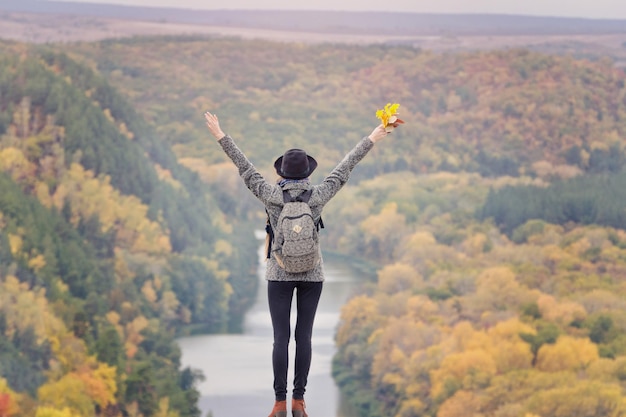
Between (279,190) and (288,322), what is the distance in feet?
3.07

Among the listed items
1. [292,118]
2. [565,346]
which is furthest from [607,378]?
[292,118]

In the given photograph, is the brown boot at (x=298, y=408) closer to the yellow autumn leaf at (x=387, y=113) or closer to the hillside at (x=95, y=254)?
the yellow autumn leaf at (x=387, y=113)

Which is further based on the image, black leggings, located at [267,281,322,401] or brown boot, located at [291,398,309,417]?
brown boot, located at [291,398,309,417]

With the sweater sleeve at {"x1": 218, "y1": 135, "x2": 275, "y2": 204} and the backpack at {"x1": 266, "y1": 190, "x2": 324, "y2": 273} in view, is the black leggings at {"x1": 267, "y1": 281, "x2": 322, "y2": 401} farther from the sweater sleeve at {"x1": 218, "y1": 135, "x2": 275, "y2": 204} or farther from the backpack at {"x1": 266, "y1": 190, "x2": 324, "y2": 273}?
the sweater sleeve at {"x1": 218, "y1": 135, "x2": 275, "y2": 204}

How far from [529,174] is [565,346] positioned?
52.8 m

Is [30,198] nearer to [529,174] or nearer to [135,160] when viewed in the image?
[135,160]

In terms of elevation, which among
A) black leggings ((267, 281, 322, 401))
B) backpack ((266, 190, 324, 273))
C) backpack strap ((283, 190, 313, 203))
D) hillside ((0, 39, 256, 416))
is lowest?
black leggings ((267, 281, 322, 401))

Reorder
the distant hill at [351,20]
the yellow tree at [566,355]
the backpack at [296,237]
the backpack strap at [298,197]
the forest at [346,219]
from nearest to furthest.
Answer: the backpack at [296,237]
the backpack strap at [298,197]
the yellow tree at [566,355]
the forest at [346,219]
the distant hill at [351,20]

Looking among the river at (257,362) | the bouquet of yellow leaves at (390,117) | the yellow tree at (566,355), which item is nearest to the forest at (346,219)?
the yellow tree at (566,355)

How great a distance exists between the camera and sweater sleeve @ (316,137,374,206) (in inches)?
428

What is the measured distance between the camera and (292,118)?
139500mm

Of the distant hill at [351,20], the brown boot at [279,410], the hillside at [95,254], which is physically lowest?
the brown boot at [279,410]

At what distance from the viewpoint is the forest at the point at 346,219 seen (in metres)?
77.4

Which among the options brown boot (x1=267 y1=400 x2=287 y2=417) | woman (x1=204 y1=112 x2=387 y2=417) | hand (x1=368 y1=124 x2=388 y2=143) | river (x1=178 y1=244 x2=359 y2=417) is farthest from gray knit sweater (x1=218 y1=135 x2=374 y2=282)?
river (x1=178 y1=244 x2=359 y2=417)
